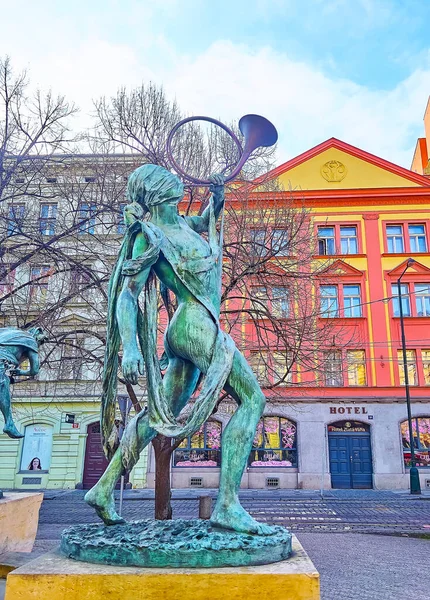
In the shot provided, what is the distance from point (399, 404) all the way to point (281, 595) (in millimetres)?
24201

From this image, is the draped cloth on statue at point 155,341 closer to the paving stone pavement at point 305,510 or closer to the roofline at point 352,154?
the paving stone pavement at point 305,510

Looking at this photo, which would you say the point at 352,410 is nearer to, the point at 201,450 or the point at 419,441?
the point at 419,441

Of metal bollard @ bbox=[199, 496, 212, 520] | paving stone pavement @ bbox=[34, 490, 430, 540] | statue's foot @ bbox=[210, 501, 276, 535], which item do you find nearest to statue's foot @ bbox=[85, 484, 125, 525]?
statue's foot @ bbox=[210, 501, 276, 535]

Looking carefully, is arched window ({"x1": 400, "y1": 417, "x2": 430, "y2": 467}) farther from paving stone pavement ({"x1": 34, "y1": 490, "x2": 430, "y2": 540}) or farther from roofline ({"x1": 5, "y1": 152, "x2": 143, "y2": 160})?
roofline ({"x1": 5, "y1": 152, "x2": 143, "y2": 160})

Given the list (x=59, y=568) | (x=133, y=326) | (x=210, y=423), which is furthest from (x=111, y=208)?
(x=210, y=423)

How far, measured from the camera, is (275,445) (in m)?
24.8

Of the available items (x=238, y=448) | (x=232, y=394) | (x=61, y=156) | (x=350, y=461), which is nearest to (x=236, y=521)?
(x=238, y=448)

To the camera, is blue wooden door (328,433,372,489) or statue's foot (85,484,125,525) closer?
statue's foot (85,484,125,525)

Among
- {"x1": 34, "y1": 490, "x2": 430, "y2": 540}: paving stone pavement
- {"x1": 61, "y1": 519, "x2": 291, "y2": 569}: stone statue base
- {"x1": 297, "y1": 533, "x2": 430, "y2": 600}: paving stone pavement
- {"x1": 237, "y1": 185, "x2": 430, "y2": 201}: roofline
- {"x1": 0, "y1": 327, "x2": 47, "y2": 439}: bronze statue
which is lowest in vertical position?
{"x1": 34, "y1": 490, "x2": 430, "y2": 540}: paving stone pavement

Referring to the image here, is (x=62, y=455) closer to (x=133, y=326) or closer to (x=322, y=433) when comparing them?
(x=322, y=433)

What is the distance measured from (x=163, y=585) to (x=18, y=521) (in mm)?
3675

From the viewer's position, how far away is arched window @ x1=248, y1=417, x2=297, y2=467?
80.7 ft

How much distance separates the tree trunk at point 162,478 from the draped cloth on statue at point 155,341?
18.9 feet

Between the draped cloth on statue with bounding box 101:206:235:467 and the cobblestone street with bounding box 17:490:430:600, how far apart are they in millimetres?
2085
